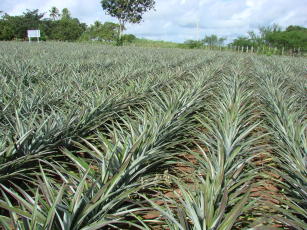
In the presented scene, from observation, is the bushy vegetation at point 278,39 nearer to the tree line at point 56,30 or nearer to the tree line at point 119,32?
the tree line at point 119,32

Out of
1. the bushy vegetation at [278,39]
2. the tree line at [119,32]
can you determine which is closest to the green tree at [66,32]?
the tree line at [119,32]

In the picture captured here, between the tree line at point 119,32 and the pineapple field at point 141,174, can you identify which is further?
the tree line at point 119,32

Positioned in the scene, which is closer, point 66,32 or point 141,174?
point 141,174

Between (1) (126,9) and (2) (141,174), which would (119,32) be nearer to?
(1) (126,9)

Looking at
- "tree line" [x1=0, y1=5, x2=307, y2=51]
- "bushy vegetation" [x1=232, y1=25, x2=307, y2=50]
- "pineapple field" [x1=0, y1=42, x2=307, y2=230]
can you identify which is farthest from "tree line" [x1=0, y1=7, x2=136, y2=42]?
"pineapple field" [x1=0, y1=42, x2=307, y2=230]

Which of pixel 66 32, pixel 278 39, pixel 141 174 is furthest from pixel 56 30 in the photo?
pixel 141 174

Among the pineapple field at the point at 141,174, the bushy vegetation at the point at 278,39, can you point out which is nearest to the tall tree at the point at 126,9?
the bushy vegetation at the point at 278,39

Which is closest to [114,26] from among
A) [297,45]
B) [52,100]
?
[297,45]

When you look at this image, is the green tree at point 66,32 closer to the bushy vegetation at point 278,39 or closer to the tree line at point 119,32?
the tree line at point 119,32

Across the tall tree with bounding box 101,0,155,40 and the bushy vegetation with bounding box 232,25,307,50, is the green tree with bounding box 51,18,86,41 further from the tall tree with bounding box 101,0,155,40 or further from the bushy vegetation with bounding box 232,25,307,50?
the bushy vegetation with bounding box 232,25,307,50

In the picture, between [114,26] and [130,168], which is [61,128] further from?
[114,26]

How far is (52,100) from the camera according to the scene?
303 centimetres

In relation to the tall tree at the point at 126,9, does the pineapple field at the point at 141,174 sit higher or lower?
lower

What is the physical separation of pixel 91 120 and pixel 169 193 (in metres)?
1.11
